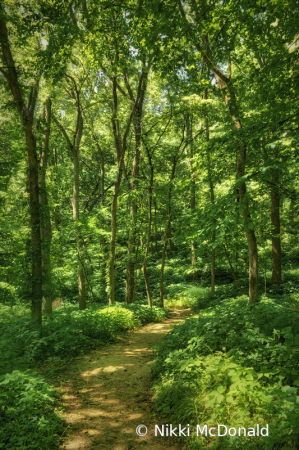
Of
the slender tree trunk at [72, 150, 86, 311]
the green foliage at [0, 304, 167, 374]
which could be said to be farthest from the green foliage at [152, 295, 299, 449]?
the slender tree trunk at [72, 150, 86, 311]

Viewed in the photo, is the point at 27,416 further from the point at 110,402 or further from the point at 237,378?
the point at 237,378

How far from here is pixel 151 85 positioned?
12.8 metres

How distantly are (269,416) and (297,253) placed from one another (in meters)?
16.5

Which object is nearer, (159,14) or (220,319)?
(159,14)

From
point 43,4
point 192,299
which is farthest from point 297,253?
point 43,4

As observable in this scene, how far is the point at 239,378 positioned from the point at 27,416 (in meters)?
2.66

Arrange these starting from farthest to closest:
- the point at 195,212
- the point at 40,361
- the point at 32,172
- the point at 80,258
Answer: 1. the point at 80,258
2. the point at 32,172
3. the point at 40,361
4. the point at 195,212

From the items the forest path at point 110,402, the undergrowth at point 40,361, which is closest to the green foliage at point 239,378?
the forest path at point 110,402

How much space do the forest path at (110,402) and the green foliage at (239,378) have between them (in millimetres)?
337

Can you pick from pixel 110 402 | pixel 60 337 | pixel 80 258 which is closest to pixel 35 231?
pixel 60 337

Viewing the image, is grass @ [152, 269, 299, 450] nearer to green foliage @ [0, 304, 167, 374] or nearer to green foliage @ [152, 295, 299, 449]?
green foliage @ [152, 295, 299, 449]

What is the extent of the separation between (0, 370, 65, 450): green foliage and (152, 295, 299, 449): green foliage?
4.97ft

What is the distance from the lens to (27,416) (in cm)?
294

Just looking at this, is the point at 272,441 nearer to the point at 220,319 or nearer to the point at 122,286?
the point at 220,319
